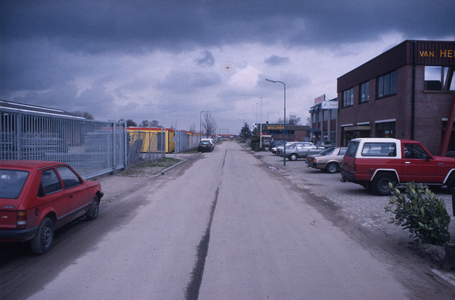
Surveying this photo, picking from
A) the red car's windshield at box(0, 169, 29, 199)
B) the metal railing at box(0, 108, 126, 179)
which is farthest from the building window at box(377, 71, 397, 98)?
the red car's windshield at box(0, 169, 29, 199)

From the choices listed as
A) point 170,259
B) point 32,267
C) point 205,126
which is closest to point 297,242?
point 170,259

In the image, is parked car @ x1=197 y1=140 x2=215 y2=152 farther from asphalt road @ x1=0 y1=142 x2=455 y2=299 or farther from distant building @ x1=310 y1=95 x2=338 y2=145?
asphalt road @ x1=0 y1=142 x2=455 y2=299

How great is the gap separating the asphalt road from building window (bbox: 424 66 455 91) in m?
17.9

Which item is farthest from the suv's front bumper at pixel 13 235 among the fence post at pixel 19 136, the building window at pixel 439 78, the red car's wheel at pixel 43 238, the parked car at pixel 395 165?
the building window at pixel 439 78

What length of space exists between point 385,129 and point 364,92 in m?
4.78

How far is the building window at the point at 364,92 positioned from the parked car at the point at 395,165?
17.0 metres

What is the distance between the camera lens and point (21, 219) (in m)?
4.66

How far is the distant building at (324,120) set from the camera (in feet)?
108

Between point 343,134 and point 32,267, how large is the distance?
31.0m

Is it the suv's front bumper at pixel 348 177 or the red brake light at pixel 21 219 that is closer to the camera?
the red brake light at pixel 21 219

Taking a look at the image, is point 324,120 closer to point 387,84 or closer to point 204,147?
point 204,147

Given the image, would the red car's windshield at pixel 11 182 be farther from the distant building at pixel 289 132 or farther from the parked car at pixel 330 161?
the distant building at pixel 289 132

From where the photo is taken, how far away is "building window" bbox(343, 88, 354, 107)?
1164 inches

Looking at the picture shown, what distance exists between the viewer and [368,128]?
2569cm
